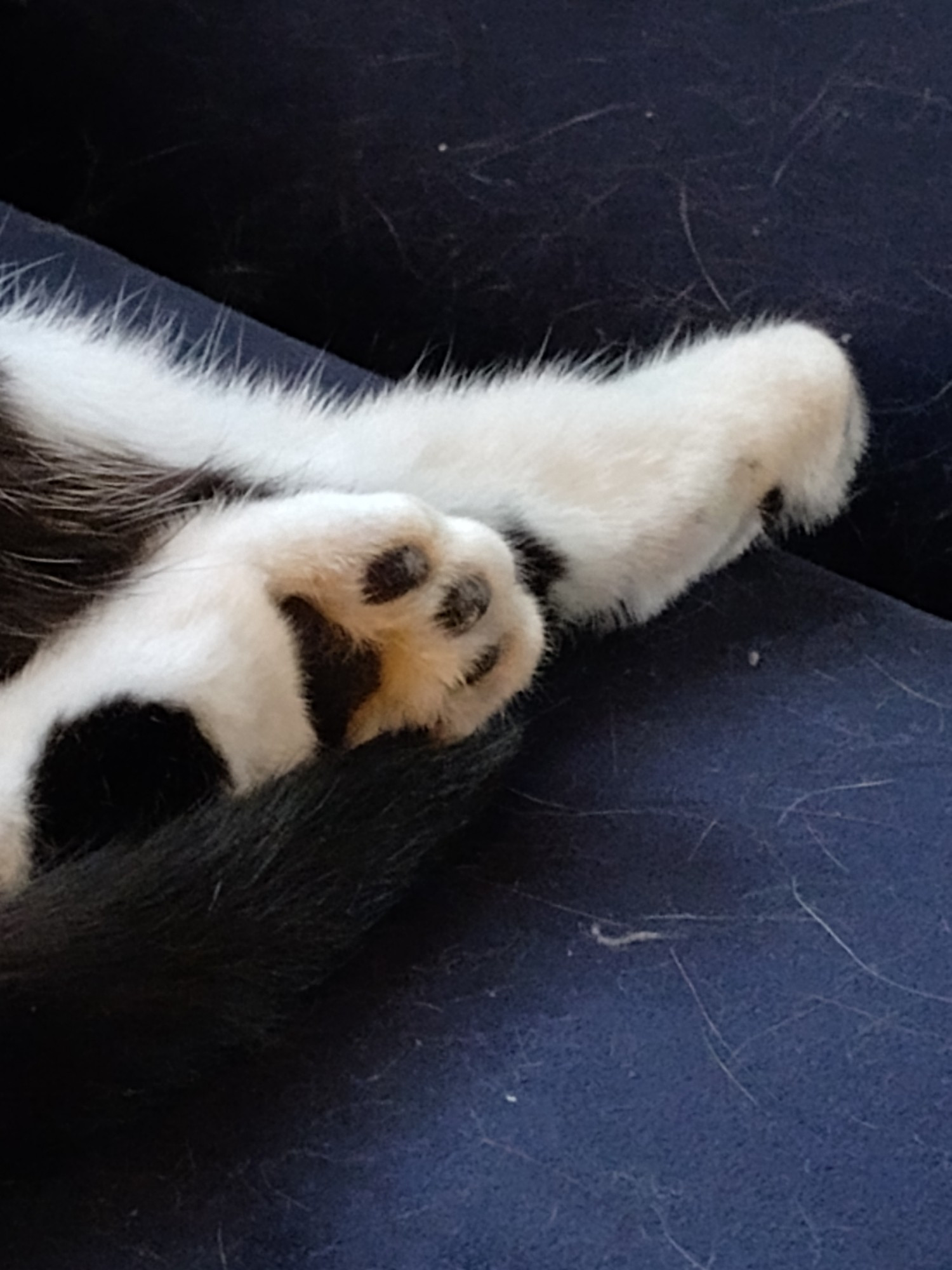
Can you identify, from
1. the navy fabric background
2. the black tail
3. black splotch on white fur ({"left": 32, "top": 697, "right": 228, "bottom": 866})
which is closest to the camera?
the black tail

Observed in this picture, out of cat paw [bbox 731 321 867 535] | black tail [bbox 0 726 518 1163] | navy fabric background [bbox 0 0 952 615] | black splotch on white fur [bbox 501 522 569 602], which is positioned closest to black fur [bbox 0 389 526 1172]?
black tail [bbox 0 726 518 1163]

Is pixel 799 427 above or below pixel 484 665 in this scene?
above

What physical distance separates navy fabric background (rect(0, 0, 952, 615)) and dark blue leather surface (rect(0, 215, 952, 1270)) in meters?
0.30

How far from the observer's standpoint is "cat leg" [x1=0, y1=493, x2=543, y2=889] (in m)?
0.74

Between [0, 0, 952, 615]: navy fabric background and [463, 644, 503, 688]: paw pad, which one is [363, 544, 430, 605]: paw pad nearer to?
[463, 644, 503, 688]: paw pad

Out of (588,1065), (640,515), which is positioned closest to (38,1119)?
(588,1065)

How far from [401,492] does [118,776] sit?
10.5 inches

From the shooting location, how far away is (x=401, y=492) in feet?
2.96

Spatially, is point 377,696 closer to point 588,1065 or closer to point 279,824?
point 279,824

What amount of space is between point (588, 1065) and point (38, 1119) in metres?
0.24

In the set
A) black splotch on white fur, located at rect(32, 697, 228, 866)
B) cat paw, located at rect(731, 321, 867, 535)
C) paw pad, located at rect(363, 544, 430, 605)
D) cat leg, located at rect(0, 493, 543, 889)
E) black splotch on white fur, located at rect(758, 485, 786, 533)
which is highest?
cat paw, located at rect(731, 321, 867, 535)

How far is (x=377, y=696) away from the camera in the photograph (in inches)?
30.6

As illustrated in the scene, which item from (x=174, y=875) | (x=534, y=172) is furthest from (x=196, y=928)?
(x=534, y=172)

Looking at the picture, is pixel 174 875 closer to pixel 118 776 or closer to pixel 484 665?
pixel 118 776
